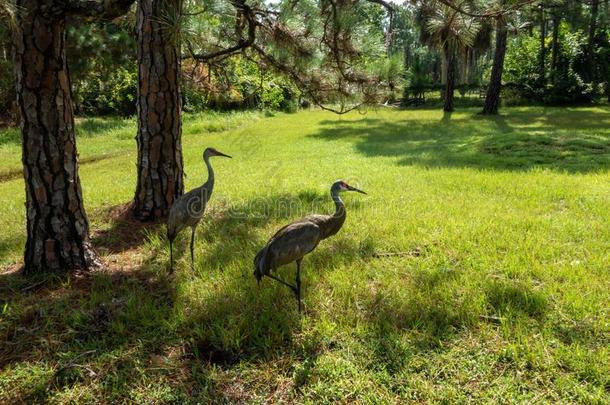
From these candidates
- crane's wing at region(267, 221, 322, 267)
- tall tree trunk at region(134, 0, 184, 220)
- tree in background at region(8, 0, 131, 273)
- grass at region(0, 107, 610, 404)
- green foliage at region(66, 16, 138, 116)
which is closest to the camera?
grass at region(0, 107, 610, 404)

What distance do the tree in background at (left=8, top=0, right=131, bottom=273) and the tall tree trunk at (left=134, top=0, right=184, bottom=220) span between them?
1.22 metres

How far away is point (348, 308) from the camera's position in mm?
3314

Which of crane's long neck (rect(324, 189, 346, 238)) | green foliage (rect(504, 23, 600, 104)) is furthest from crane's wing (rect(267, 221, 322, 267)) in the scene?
green foliage (rect(504, 23, 600, 104))

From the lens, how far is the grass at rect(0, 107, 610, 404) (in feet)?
8.64

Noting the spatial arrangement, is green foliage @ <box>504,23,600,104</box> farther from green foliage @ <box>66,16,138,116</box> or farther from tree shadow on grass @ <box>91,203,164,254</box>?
tree shadow on grass @ <box>91,203,164,254</box>

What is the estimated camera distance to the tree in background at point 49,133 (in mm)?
3463

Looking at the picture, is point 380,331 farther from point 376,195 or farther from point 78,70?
point 78,70

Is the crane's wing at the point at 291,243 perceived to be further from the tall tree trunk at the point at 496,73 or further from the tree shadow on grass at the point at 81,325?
the tall tree trunk at the point at 496,73

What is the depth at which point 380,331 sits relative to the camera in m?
3.05

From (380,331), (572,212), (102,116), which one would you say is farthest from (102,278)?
(102,116)

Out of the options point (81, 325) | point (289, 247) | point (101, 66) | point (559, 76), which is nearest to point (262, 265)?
point (289, 247)

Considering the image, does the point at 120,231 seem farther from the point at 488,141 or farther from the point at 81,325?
the point at 488,141

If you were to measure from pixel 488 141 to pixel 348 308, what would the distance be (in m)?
8.22

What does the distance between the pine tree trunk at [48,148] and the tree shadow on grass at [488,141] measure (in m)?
6.22
